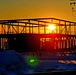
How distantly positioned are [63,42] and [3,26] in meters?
8.21

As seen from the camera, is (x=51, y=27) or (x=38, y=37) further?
(x=51, y=27)

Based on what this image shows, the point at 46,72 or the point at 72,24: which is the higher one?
the point at 72,24

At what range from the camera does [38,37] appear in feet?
129

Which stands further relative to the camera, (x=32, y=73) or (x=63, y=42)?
(x=63, y=42)

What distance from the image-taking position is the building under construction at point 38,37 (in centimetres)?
3775

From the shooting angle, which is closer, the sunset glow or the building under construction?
the building under construction

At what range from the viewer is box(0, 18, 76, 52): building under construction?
37.8 m

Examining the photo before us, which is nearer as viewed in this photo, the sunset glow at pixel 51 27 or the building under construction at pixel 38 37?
the building under construction at pixel 38 37

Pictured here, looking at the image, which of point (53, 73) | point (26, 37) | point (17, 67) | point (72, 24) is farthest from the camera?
point (72, 24)

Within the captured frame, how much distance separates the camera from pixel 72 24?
46.7 m

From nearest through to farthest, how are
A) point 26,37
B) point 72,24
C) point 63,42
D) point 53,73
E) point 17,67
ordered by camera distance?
point 53,73 → point 17,67 → point 26,37 → point 63,42 → point 72,24

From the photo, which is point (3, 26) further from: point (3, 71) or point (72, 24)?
point (3, 71)

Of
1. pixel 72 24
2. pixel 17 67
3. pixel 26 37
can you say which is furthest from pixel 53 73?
pixel 72 24

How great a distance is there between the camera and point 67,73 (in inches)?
605
